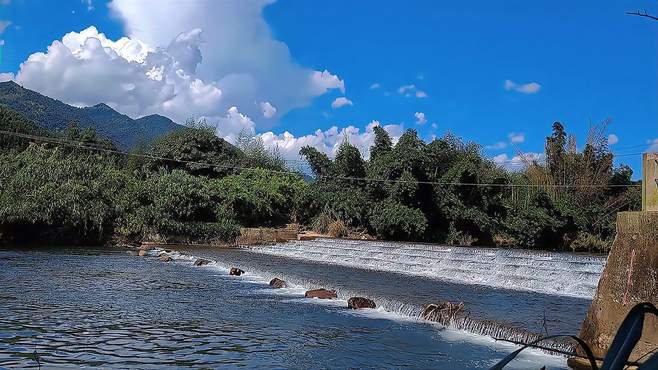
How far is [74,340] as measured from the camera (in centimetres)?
789

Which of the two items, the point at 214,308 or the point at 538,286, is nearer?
the point at 214,308

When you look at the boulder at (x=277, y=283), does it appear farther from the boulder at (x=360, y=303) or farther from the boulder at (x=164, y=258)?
the boulder at (x=164, y=258)

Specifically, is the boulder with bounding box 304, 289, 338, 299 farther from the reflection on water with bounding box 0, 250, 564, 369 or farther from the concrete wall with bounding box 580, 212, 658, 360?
the concrete wall with bounding box 580, 212, 658, 360

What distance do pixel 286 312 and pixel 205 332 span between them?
2.21 metres

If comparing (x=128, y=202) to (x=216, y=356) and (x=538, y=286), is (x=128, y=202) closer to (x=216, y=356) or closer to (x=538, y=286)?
(x=538, y=286)

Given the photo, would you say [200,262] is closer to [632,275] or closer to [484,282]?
[484,282]

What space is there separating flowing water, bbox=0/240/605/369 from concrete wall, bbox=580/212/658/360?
116 centimetres

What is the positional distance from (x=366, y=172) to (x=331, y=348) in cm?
2588

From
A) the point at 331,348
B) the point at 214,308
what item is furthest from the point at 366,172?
the point at 331,348

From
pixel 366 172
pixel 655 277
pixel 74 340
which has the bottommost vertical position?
pixel 74 340

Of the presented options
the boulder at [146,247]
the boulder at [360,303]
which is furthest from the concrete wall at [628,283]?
the boulder at [146,247]

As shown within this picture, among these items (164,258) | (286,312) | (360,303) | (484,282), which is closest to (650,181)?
(360,303)

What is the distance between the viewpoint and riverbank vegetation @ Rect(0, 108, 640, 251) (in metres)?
28.1

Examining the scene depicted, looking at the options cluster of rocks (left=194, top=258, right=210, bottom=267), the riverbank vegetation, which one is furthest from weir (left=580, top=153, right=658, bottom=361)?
the riverbank vegetation
